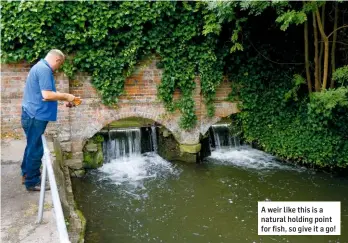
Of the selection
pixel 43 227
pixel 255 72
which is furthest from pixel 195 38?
pixel 43 227

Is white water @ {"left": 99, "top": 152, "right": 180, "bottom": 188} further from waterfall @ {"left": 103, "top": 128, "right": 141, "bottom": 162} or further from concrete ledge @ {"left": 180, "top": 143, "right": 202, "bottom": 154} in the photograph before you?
concrete ledge @ {"left": 180, "top": 143, "right": 202, "bottom": 154}

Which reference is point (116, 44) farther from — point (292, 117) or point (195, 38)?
point (292, 117)

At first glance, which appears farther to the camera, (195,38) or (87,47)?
(195,38)

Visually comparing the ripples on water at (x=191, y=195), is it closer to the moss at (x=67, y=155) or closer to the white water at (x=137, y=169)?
the white water at (x=137, y=169)

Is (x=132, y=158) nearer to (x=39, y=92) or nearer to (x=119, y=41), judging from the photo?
(x=119, y=41)

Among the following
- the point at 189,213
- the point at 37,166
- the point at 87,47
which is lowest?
the point at 189,213

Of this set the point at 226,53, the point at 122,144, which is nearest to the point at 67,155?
the point at 122,144

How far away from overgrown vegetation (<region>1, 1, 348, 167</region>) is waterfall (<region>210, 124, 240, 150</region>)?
1.18 meters

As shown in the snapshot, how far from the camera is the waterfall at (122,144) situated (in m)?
9.34

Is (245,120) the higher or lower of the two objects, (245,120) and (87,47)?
the lower

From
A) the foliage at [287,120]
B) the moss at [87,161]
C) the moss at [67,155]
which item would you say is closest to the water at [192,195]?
the moss at [87,161]

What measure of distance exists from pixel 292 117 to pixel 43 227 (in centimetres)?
643

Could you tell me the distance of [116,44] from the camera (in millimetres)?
7809

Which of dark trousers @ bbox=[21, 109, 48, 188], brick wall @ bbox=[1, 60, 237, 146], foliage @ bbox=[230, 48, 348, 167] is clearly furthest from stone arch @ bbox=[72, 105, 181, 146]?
dark trousers @ bbox=[21, 109, 48, 188]
